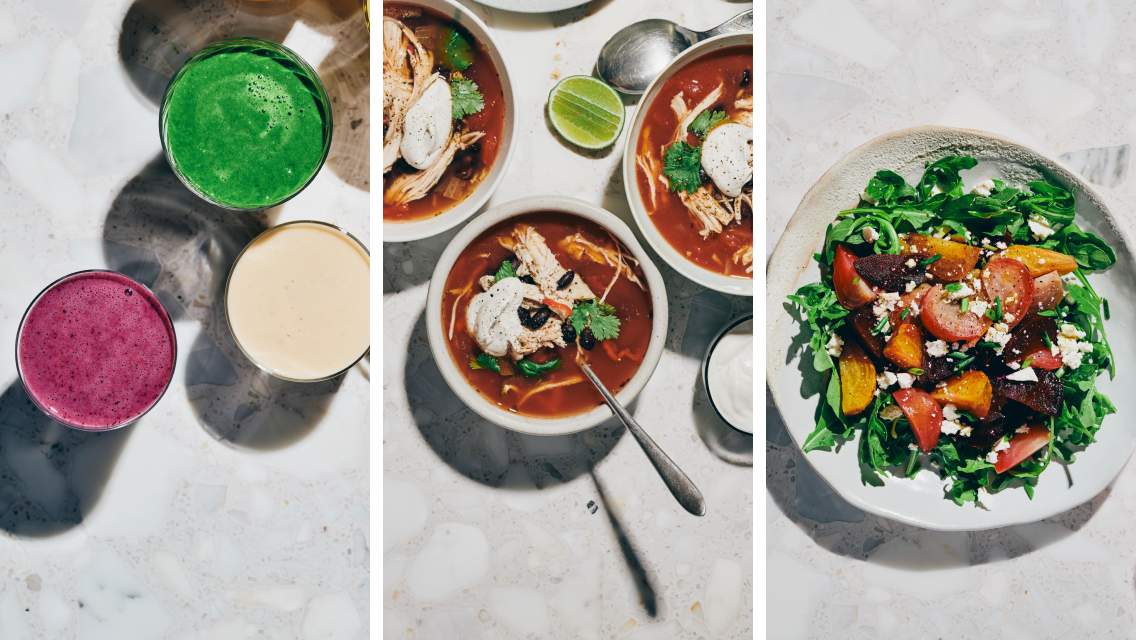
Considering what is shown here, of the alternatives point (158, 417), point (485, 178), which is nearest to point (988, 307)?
point (485, 178)

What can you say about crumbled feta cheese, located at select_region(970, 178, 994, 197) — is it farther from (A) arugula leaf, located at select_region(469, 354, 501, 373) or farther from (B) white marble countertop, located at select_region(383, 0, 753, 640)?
(A) arugula leaf, located at select_region(469, 354, 501, 373)

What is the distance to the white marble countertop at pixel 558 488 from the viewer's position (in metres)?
1.53

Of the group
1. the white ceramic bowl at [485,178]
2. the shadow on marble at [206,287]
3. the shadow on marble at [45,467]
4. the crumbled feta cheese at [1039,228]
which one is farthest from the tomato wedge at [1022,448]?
the shadow on marble at [45,467]

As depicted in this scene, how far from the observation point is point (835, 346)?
54.2 inches

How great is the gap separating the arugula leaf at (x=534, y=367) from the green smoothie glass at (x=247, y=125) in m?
0.51

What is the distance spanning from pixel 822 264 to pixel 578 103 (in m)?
0.55

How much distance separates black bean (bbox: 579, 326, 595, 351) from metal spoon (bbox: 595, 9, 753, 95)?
48 cm

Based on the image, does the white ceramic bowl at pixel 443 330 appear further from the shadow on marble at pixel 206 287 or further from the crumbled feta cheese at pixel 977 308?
the crumbled feta cheese at pixel 977 308

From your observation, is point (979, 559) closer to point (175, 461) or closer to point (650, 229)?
point (650, 229)

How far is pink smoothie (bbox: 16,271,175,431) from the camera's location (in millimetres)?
1442

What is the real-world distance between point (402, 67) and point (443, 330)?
18.7 inches

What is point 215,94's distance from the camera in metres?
1.45

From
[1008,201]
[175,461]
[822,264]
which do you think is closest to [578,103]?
[822,264]

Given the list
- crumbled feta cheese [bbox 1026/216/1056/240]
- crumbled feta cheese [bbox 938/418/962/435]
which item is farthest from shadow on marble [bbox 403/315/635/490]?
crumbled feta cheese [bbox 1026/216/1056/240]
